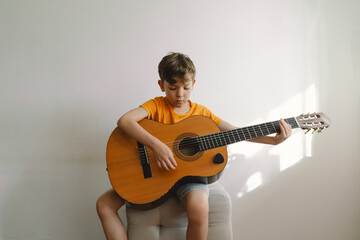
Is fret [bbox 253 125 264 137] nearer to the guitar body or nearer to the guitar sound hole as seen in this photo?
the guitar body

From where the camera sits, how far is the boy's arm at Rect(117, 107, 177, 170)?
102 centimetres

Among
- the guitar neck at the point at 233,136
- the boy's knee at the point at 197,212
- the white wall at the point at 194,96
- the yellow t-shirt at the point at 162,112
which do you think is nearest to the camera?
the boy's knee at the point at 197,212

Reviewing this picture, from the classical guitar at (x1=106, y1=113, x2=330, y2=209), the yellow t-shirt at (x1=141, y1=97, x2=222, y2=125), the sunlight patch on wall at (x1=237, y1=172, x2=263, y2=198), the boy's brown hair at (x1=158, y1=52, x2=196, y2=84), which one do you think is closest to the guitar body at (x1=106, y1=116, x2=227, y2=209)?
the classical guitar at (x1=106, y1=113, x2=330, y2=209)

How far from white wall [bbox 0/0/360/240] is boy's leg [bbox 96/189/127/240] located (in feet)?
1.61

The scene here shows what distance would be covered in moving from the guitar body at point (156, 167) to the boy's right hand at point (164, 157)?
30mm

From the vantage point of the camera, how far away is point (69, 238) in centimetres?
158

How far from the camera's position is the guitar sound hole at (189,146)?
109 cm

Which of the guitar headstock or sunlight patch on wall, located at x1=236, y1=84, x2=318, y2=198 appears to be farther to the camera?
sunlight patch on wall, located at x1=236, y1=84, x2=318, y2=198

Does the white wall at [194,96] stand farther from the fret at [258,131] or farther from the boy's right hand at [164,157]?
the boy's right hand at [164,157]

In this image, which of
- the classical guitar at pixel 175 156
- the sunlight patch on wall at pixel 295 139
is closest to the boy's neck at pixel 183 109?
the classical guitar at pixel 175 156

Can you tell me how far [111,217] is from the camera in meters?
1.10

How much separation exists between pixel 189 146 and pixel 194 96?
1.80 ft

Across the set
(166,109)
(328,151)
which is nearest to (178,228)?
(166,109)

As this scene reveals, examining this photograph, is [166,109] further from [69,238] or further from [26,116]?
[69,238]
